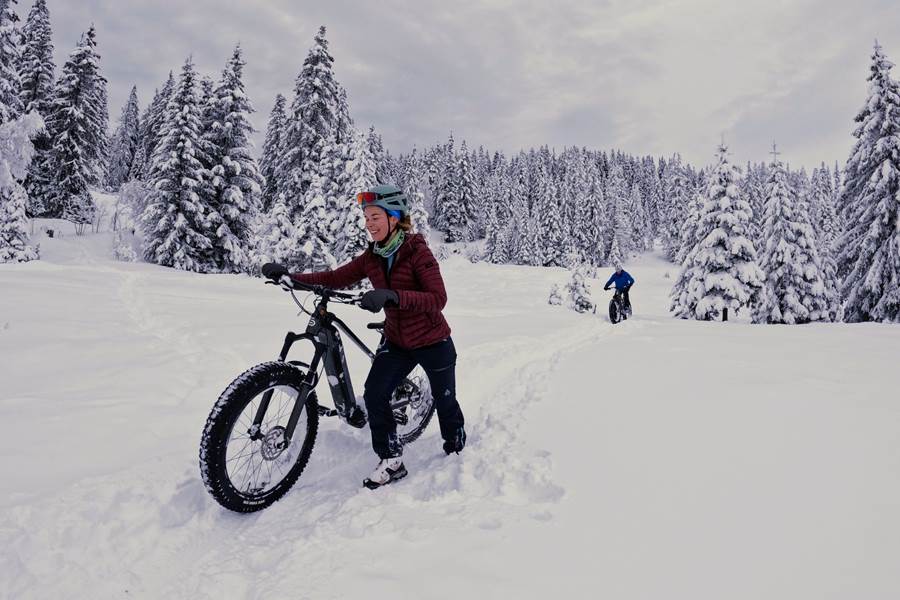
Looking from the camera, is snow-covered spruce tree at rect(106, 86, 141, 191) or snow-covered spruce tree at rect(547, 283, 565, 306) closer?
snow-covered spruce tree at rect(547, 283, 565, 306)

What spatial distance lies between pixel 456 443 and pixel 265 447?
5.15 ft

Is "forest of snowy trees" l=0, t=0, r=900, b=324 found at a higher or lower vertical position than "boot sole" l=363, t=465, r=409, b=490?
higher

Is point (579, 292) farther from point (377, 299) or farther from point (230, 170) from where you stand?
point (377, 299)

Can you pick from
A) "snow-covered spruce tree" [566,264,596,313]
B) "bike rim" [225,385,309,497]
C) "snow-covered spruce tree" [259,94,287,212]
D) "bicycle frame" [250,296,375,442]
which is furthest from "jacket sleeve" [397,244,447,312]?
"snow-covered spruce tree" [259,94,287,212]

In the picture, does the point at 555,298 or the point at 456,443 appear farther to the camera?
the point at 555,298

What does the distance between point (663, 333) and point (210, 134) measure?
28.5 m

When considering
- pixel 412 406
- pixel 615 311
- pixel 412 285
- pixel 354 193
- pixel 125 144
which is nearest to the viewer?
pixel 412 285

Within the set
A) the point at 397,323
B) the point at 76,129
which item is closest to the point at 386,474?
the point at 397,323

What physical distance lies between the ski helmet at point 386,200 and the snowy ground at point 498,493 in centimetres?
211

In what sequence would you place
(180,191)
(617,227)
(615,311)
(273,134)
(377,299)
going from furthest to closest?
1. (617,227)
2. (273,134)
3. (180,191)
4. (615,311)
5. (377,299)

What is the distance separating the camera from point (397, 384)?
398 centimetres

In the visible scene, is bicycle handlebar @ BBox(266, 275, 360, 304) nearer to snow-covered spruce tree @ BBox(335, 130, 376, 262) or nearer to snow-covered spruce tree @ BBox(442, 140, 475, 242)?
snow-covered spruce tree @ BBox(335, 130, 376, 262)

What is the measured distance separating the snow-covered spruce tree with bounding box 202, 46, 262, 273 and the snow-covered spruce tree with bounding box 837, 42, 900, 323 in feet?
106

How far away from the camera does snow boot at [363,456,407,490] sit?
11.7 ft
